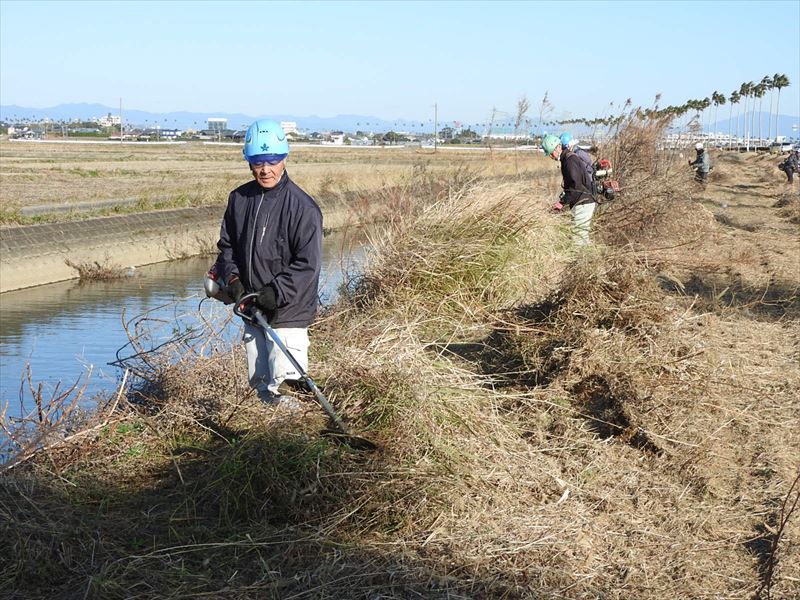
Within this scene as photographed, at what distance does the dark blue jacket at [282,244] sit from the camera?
5535 millimetres

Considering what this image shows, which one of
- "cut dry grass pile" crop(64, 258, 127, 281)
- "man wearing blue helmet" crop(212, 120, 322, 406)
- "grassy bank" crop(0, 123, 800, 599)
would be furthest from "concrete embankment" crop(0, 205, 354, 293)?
"man wearing blue helmet" crop(212, 120, 322, 406)

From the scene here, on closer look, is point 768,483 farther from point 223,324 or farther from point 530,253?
point 530,253

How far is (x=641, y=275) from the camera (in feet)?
23.3

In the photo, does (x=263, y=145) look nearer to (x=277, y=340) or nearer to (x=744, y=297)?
(x=277, y=340)

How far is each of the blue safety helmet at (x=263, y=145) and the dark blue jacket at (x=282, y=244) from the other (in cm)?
18

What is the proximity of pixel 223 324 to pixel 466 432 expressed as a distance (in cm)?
315

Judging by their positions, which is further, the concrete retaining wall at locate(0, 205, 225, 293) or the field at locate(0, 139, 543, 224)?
the field at locate(0, 139, 543, 224)

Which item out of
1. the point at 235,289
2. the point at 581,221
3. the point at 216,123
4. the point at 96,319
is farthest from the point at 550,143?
the point at 216,123

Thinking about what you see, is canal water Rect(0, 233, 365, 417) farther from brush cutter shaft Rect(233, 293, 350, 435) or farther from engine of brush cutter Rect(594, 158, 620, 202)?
engine of brush cutter Rect(594, 158, 620, 202)

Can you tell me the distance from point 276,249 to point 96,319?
1082 cm

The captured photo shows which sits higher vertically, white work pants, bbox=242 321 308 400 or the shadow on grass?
white work pants, bbox=242 321 308 400

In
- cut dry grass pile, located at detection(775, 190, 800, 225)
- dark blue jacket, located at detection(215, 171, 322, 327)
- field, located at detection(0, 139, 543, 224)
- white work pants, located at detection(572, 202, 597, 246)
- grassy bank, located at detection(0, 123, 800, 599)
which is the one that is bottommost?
field, located at detection(0, 139, 543, 224)

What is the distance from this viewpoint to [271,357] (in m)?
5.71

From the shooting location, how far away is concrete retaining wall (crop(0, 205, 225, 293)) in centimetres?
2016
